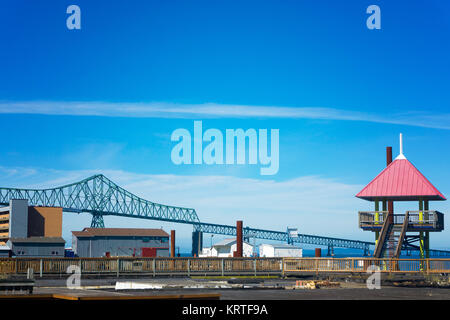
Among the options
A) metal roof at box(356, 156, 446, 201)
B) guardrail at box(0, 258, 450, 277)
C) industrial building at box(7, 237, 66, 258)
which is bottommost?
industrial building at box(7, 237, 66, 258)

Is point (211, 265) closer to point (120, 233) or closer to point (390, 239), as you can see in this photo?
point (390, 239)

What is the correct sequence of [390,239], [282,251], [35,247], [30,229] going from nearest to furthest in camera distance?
[390,239]
[35,247]
[282,251]
[30,229]

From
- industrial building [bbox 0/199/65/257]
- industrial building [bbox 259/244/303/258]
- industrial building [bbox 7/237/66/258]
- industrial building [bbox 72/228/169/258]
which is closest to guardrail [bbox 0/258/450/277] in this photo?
industrial building [bbox 0/199/65/257]

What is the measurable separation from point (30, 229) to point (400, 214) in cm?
10927

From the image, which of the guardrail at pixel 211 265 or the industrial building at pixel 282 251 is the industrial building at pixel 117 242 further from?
the guardrail at pixel 211 265

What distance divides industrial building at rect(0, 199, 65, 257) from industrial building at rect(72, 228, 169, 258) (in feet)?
22.2

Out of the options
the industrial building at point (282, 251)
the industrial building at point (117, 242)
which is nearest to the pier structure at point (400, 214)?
the industrial building at point (282, 251)

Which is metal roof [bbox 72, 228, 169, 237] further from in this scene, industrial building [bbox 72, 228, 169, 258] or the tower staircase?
the tower staircase

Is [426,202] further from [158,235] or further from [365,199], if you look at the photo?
[158,235]

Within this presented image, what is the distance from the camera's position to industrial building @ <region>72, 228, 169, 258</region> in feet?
453

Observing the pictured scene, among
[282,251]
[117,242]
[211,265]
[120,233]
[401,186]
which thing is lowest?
[282,251]

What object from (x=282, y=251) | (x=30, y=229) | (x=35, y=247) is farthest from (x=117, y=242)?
(x=282, y=251)

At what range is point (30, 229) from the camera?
463ft
